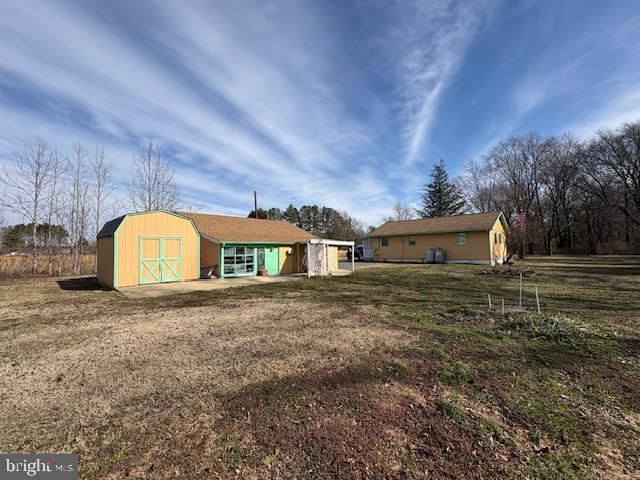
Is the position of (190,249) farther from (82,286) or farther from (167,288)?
(82,286)

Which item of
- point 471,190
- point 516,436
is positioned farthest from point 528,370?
point 471,190

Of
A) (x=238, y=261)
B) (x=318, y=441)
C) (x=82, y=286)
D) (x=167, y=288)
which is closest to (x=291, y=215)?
(x=238, y=261)

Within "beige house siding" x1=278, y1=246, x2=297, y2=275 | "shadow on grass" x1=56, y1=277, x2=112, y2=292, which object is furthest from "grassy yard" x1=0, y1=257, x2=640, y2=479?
"beige house siding" x1=278, y1=246, x2=297, y2=275

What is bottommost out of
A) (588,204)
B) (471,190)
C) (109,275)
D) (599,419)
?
(599,419)

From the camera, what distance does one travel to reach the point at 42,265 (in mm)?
18609

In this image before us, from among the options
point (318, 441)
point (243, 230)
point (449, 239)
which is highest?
point (243, 230)

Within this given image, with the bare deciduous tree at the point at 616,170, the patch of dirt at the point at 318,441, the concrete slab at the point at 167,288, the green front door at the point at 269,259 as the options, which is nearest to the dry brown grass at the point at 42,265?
the concrete slab at the point at 167,288

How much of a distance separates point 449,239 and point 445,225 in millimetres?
1423

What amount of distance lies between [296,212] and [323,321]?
4823 cm

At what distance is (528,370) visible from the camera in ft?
13.5

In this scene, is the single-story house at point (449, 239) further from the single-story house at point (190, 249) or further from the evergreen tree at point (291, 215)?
the evergreen tree at point (291, 215)

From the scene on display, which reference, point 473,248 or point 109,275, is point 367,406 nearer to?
point 109,275

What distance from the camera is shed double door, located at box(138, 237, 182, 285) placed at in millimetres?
13367

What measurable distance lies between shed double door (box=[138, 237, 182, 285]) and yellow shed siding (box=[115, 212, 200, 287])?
0.19 meters
